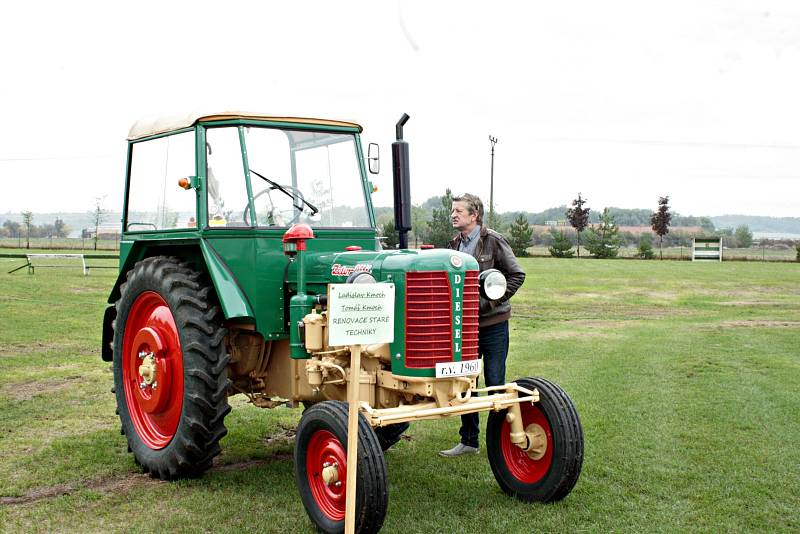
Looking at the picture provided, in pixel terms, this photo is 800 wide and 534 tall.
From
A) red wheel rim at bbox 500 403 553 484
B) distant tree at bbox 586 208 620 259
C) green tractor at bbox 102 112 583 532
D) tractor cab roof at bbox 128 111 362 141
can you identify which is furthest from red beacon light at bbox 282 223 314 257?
distant tree at bbox 586 208 620 259

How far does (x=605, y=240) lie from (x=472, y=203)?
57.8 meters

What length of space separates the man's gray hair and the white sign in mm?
1968

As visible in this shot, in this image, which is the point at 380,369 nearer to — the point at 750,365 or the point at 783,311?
the point at 750,365

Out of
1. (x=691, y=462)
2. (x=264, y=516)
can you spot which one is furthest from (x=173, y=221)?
(x=691, y=462)

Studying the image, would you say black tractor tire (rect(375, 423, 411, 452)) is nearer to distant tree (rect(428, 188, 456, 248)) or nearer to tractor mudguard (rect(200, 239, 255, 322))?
tractor mudguard (rect(200, 239, 255, 322))

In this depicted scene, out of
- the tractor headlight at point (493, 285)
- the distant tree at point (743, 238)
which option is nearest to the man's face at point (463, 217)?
the tractor headlight at point (493, 285)

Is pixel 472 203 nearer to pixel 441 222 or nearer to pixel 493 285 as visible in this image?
pixel 493 285

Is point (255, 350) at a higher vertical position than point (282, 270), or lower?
lower

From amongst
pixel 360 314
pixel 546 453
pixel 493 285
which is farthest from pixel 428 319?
pixel 546 453

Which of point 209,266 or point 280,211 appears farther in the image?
point 280,211

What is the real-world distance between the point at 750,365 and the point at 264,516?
841cm

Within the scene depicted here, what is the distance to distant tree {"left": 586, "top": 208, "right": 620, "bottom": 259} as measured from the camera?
201ft

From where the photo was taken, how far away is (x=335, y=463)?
15.3ft

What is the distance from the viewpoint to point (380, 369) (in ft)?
17.2
